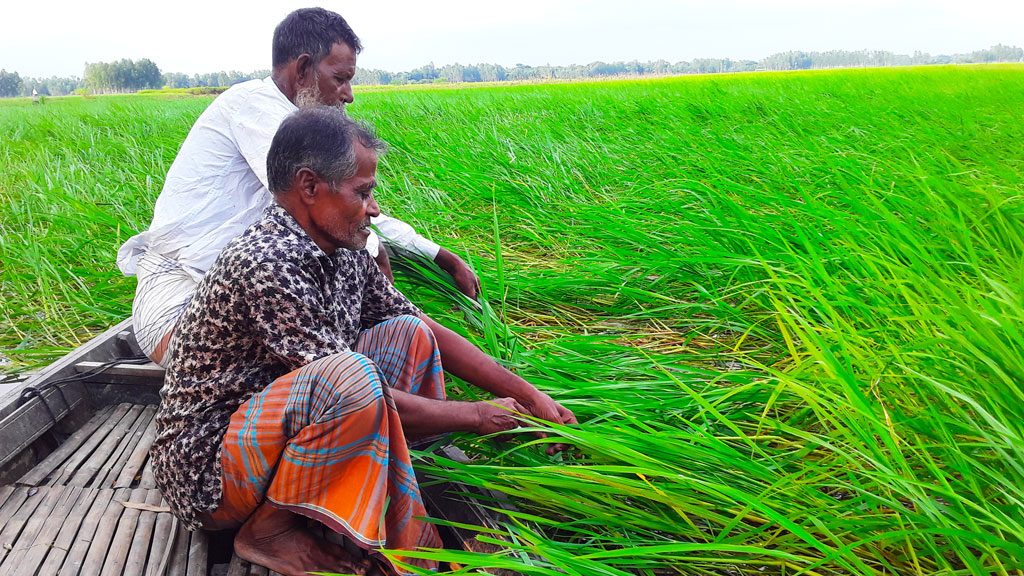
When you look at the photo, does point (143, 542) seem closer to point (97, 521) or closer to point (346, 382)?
point (97, 521)

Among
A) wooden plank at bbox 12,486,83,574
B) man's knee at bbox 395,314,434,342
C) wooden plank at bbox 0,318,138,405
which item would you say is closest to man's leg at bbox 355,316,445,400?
man's knee at bbox 395,314,434,342

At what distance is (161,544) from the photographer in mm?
1252

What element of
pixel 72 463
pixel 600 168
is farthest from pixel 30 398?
pixel 600 168

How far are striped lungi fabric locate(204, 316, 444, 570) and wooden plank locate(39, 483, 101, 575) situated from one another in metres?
0.35

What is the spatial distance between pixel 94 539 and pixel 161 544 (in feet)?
0.46

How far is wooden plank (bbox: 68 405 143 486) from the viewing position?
1488mm

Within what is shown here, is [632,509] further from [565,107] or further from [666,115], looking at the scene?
[565,107]

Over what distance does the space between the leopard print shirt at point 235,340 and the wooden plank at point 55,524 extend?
0.27 meters

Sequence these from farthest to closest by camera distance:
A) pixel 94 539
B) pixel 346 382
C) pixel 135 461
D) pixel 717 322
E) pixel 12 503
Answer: pixel 717 322 < pixel 135 461 < pixel 12 503 < pixel 94 539 < pixel 346 382

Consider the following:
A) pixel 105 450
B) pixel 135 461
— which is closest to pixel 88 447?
pixel 105 450

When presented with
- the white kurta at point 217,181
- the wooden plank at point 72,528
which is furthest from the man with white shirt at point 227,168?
the wooden plank at point 72,528

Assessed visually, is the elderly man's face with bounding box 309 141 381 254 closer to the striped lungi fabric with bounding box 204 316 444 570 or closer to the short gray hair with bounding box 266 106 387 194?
the short gray hair with bounding box 266 106 387 194

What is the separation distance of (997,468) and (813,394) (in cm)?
32

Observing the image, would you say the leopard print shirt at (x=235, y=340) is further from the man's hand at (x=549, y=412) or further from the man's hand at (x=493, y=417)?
the man's hand at (x=549, y=412)
